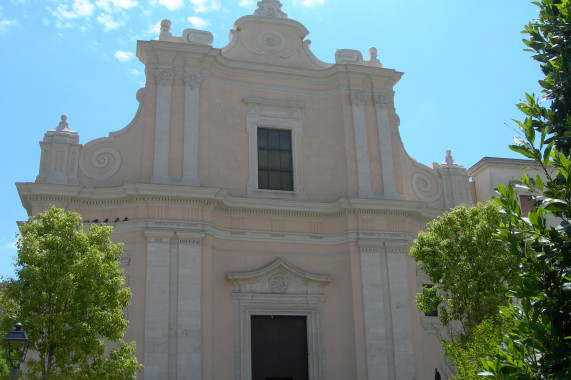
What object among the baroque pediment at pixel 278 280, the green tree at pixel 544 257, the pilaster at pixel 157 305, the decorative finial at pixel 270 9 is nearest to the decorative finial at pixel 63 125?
the pilaster at pixel 157 305

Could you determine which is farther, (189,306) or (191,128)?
(191,128)

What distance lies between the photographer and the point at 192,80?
19094mm

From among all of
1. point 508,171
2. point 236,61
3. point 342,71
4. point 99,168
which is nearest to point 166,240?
point 99,168

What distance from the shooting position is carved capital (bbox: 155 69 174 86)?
18891 millimetres

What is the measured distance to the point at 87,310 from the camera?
1195cm

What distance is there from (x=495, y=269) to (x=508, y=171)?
11228 mm

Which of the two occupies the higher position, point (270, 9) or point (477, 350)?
point (270, 9)

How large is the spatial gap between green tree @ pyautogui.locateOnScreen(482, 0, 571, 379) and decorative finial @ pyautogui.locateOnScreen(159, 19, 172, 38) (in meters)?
14.7

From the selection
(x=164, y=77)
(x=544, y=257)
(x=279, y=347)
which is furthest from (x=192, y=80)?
(x=544, y=257)

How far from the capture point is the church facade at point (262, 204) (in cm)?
1702

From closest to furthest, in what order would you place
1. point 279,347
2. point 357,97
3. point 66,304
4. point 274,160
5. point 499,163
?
point 66,304 → point 279,347 → point 274,160 → point 357,97 → point 499,163

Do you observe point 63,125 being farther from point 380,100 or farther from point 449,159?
point 449,159

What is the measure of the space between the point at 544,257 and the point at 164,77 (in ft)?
49.0

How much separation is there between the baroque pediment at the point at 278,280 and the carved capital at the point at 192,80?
236 inches
